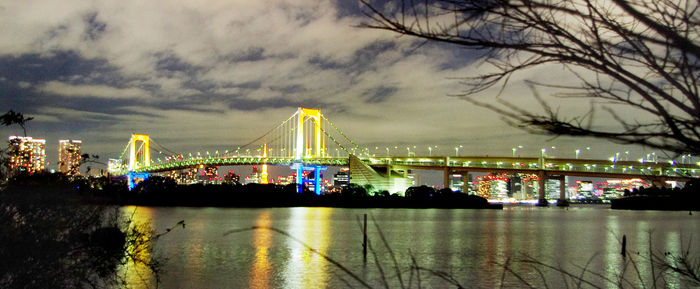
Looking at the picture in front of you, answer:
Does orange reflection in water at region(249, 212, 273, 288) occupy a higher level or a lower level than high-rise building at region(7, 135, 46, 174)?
lower

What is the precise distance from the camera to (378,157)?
78.6m

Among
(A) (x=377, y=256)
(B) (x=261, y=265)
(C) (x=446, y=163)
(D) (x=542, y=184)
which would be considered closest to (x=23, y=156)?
(A) (x=377, y=256)

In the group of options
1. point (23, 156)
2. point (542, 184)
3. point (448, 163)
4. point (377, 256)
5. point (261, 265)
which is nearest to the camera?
point (23, 156)

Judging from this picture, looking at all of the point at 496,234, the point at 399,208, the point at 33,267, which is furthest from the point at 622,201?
the point at 33,267

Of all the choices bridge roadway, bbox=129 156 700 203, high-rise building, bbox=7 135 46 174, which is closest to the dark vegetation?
high-rise building, bbox=7 135 46 174

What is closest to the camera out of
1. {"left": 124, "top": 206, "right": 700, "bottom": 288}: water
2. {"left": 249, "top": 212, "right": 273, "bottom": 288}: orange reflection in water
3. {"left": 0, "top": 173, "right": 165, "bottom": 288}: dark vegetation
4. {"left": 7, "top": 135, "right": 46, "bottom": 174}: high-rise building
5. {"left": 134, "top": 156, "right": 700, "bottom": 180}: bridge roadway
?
{"left": 0, "top": 173, "right": 165, "bottom": 288}: dark vegetation

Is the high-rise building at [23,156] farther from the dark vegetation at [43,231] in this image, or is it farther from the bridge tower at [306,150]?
the bridge tower at [306,150]

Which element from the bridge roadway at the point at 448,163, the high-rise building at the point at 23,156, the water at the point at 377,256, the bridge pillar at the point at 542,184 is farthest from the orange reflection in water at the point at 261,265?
the bridge pillar at the point at 542,184

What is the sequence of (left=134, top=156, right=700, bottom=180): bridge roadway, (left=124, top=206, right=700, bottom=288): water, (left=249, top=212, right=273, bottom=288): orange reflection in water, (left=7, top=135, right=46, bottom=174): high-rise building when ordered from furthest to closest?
(left=134, top=156, right=700, bottom=180): bridge roadway → (left=124, top=206, right=700, bottom=288): water → (left=249, top=212, right=273, bottom=288): orange reflection in water → (left=7, top=135, right=46, bottom=174): high-rise building

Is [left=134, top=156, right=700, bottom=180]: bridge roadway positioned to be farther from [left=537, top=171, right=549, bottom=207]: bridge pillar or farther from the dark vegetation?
the dark vegetation

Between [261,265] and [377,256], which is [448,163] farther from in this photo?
[377,256]

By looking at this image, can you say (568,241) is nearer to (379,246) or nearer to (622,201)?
(379,246)

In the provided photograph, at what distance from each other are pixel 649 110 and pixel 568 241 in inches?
1385

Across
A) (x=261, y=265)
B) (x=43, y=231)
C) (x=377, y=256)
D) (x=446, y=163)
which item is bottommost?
(x=261, y=265)
